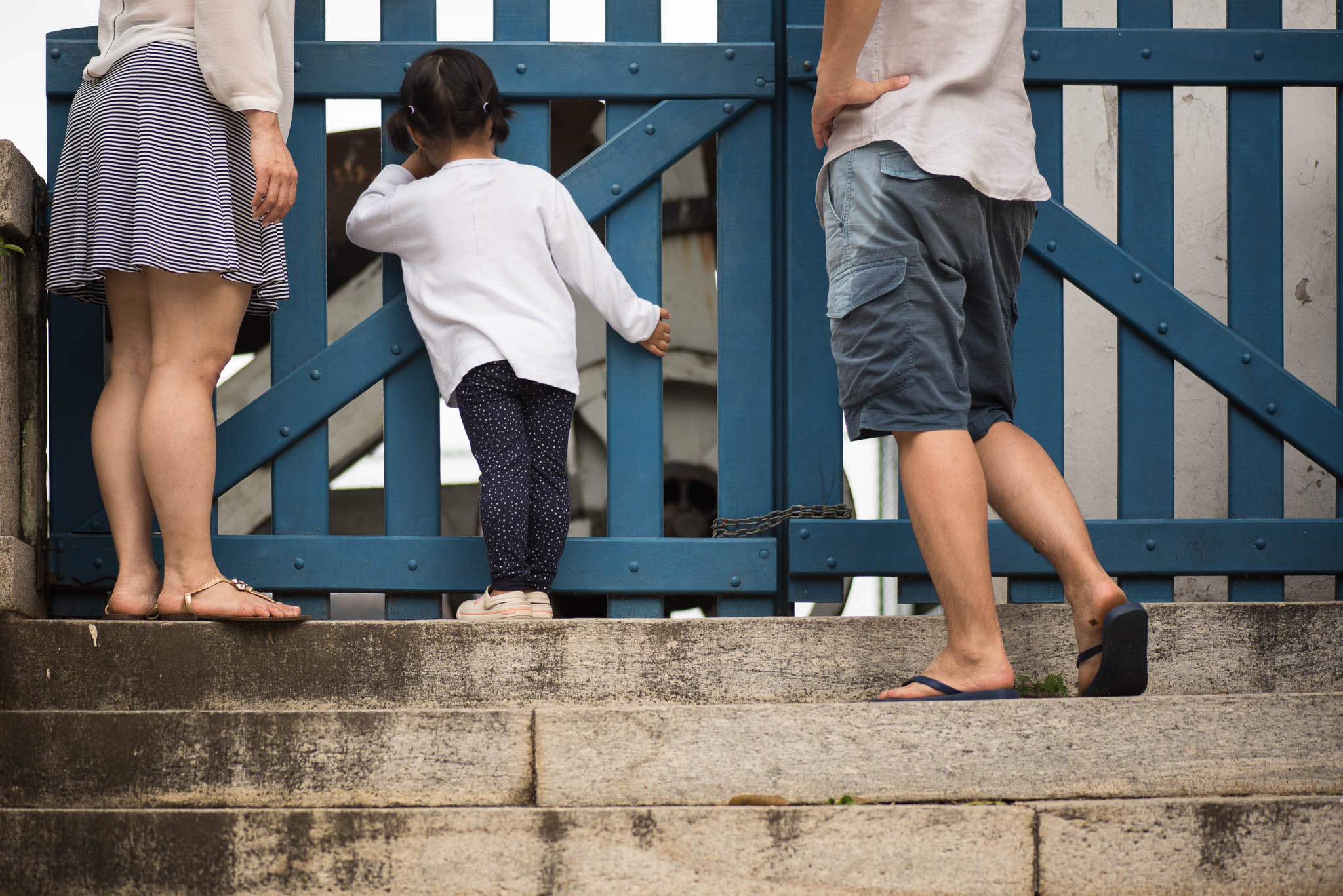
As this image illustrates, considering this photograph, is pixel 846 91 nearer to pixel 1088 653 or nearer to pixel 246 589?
pixel 1088 653

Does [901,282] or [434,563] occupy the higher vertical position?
[901,282]

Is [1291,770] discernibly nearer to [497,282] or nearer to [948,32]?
[948,32]

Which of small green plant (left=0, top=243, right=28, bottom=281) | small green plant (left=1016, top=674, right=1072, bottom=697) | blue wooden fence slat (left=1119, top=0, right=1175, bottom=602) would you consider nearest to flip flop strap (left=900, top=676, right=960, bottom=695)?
small green plant (left=1016, top=674, right=1072, bottom=697)

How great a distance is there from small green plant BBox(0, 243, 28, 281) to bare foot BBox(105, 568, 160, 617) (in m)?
0.73

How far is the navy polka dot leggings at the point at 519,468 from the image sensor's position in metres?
2.72

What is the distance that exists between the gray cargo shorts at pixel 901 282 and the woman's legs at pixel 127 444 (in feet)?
4.80

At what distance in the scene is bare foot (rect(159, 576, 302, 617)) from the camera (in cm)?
238

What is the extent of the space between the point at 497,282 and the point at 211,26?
785mm

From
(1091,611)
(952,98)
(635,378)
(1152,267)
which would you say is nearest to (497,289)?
(635,378)

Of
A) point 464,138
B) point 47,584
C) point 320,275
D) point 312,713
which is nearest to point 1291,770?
point 312,713

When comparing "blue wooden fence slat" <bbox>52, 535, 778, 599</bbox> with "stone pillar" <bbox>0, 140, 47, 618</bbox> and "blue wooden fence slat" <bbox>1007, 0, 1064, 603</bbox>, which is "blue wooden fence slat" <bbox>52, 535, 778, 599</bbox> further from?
"blue wooden fence slat" <bbox>1007, 0, 1064, 603</bbox>

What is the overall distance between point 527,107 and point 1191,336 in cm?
173

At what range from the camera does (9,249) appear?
2.63m

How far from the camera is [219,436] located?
293 centimetres
